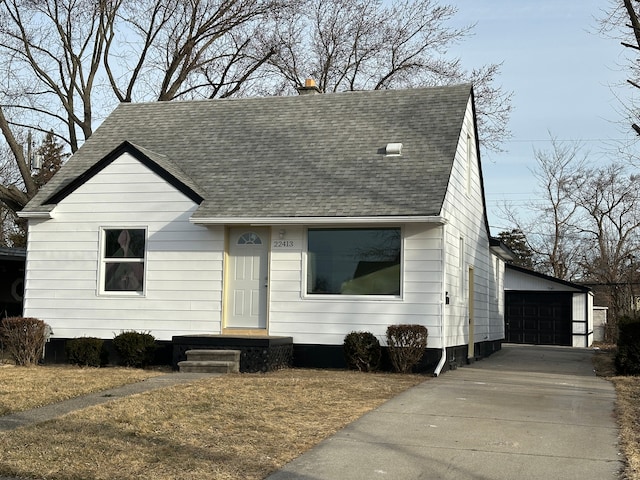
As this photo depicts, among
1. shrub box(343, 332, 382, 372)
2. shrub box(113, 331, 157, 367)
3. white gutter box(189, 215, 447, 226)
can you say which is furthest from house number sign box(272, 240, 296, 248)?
shrub box(113, 331, 157, 367)

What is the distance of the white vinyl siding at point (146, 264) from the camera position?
15.0m

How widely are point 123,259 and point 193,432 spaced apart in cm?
816

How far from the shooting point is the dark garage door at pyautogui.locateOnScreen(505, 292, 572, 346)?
31.7 meters

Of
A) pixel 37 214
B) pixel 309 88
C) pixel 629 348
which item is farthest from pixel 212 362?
pixel 309 88

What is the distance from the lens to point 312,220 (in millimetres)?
13969

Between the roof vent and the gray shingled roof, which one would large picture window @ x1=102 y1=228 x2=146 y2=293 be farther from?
the roof vent

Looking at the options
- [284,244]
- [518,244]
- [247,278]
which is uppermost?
[518,244]

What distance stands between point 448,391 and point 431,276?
2894mm

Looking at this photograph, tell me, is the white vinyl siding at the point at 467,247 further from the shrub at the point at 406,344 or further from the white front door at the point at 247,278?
the white front door at the point at 247,278

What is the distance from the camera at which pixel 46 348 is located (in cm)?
1552

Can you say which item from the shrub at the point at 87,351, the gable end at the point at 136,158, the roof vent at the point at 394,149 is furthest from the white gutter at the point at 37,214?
the roof vent at the point at 394,149

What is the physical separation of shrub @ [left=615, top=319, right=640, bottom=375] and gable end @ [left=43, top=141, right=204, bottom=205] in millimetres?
8371

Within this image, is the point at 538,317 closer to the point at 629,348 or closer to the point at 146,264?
the point at 629,348

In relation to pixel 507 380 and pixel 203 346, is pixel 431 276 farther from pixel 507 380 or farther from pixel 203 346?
pixel 203 346
